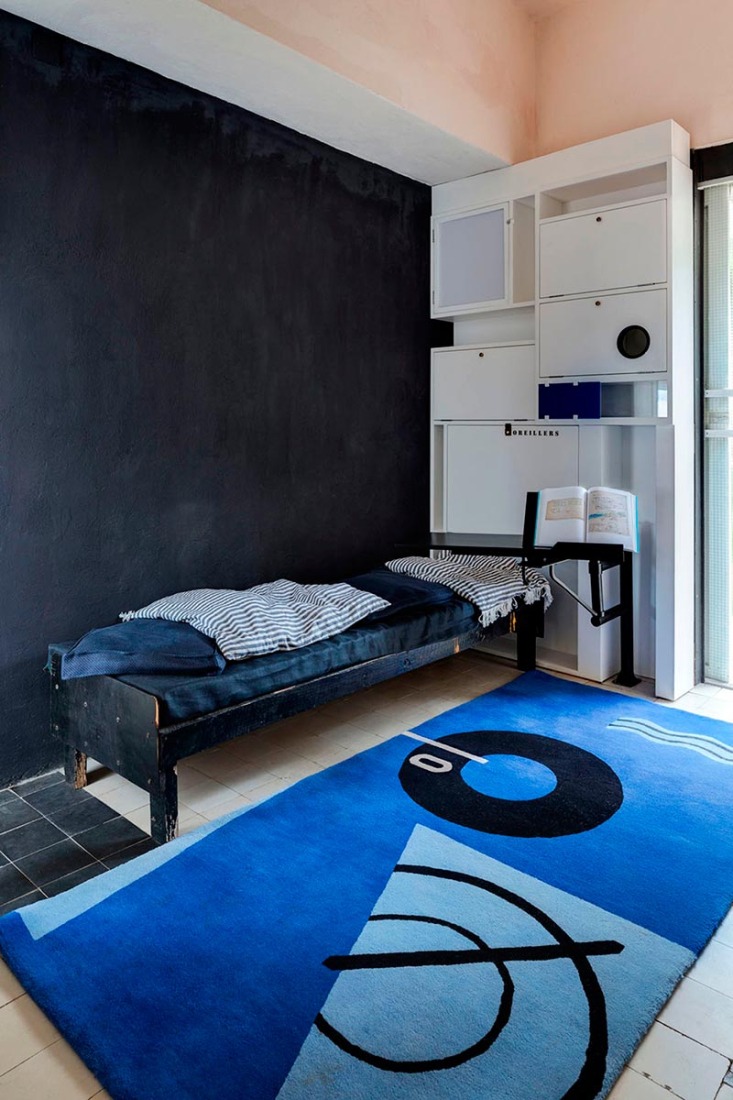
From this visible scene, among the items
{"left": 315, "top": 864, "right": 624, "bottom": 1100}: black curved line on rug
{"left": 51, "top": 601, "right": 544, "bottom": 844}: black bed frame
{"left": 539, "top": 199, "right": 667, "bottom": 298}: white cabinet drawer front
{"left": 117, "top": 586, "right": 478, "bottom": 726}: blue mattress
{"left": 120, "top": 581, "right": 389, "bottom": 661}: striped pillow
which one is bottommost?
{"left": 315, "top": 864, "right": 624, "bottom": 1100}: black curved line on rug

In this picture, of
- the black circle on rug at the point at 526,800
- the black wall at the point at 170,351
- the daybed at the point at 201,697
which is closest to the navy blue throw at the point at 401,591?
the daybed at the point at 201,697

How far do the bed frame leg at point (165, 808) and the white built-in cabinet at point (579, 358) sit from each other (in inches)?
86.0

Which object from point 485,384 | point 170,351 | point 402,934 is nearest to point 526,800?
point 402,934

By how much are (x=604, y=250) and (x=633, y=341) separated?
45 centimetres

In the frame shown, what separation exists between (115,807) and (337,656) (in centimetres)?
89

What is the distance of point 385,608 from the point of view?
312cm

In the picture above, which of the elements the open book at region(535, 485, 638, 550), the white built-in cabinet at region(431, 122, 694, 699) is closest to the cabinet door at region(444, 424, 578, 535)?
the white built-in cabinet at region(431, 122, 694, 699)

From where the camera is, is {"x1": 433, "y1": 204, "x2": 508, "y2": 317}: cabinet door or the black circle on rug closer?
the black circle on rug

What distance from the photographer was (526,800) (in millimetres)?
2537

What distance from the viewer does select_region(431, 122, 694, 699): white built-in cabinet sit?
342cm

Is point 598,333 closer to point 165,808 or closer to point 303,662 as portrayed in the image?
point 303,662

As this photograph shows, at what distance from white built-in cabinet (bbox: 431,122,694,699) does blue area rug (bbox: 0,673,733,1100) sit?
1134 millimetres

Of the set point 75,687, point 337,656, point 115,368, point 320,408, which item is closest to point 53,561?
point 75,687

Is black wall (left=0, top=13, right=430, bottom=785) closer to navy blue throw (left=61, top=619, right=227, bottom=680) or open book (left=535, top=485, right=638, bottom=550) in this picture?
navy blue throw (left=61, top=619, right=227, bottom=680)
